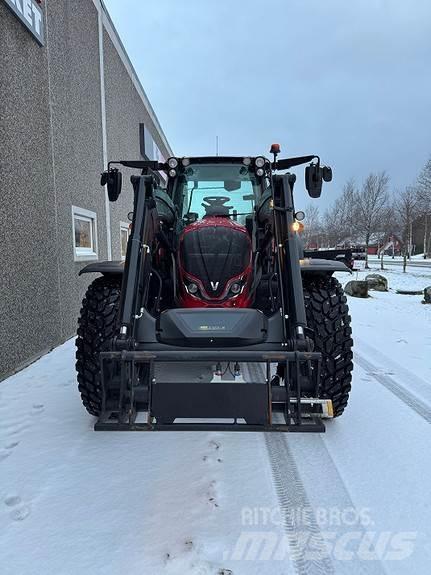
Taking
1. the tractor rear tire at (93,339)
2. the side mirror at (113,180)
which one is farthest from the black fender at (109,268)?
the side mirror at (113,180)

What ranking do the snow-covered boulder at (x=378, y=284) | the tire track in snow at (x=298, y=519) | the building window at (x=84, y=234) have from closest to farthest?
the tire track in snow at (x=298, y=519), the building window at (x=84, y=234), the snow-covered boulder at (x=378, y=284)

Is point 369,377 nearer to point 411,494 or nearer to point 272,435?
point 272,435

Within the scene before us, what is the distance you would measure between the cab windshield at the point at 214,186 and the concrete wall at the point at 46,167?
1.84m

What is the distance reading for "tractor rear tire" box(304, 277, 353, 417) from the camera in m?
2.81

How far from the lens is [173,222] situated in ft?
12.1

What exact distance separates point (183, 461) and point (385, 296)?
33.5 feet

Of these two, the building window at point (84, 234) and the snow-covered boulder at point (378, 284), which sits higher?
the building window at point (84, 234)

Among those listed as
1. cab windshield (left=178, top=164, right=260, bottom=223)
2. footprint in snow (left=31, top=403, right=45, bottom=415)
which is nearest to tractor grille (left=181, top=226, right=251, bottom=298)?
cab windshield (left=178, top=164, right=260, bottom=223)

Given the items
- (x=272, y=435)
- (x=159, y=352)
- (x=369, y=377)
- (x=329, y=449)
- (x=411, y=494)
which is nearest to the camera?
(x=411, y=494)

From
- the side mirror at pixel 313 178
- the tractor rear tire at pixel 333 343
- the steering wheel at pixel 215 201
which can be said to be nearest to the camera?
the tractor rear tire at pixel 333 343

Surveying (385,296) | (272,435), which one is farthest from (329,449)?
(385,296)

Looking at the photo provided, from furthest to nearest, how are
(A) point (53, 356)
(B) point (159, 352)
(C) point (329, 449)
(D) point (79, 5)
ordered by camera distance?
(D) point (79, 5)
(A) point (53, 356)
(C) point (329, 449)
(B) point (159, 352)

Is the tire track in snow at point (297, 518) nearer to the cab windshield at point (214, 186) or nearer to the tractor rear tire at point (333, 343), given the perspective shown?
the tractor rear tire at point (333, 343)

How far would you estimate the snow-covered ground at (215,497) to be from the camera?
5.66ft
